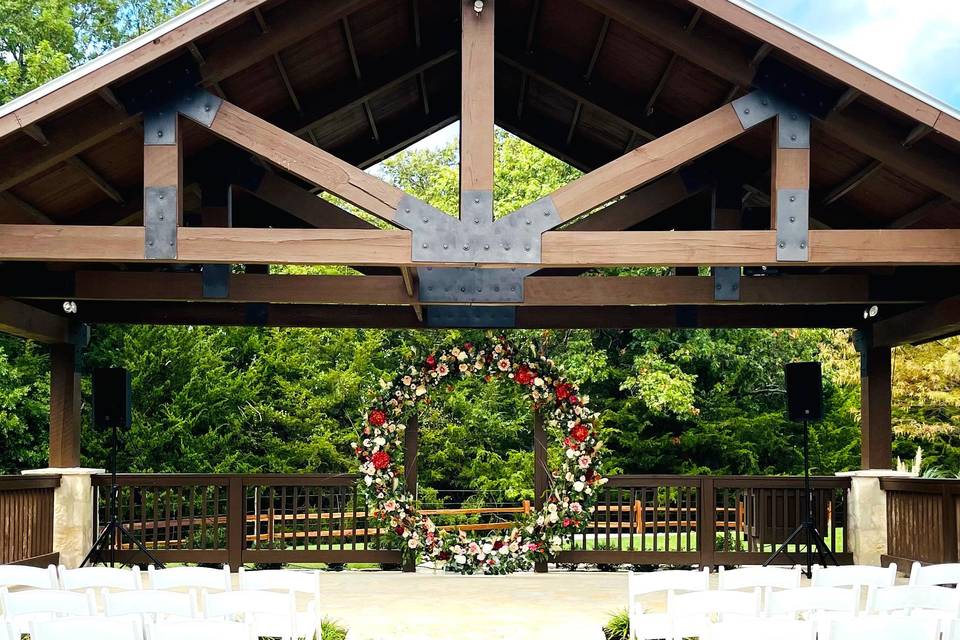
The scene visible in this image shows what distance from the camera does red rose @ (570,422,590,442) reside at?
35.5 ft

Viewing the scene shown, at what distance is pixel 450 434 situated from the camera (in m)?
18.4

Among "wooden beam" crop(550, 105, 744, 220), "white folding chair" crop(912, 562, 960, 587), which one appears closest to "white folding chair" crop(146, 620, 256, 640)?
"wooden beam" crop(550, 105, 744, 220)

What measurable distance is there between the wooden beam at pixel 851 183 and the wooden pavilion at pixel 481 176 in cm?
2

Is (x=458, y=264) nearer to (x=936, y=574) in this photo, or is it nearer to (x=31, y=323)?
(x=936, y=574)

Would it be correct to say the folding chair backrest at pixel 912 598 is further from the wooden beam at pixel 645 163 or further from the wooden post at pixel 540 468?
the wooden post at pixel 540 468

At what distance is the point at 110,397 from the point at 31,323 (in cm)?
100

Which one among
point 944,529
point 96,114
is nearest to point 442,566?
point 944,529

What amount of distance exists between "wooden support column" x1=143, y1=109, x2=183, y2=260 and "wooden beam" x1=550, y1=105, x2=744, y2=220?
87.2 inches

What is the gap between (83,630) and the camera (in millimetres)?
4145

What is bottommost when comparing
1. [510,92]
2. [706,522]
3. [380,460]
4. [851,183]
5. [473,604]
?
[473,604]

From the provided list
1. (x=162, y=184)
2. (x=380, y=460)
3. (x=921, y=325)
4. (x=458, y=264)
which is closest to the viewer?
(x=458, y=264)

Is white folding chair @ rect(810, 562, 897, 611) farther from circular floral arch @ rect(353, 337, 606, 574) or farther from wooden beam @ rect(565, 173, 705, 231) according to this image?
circular floral arch @ rect(353, 337, 606, 574)

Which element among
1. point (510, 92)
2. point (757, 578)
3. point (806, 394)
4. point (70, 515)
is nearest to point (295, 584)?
point (757, 578)

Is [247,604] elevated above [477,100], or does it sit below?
below
